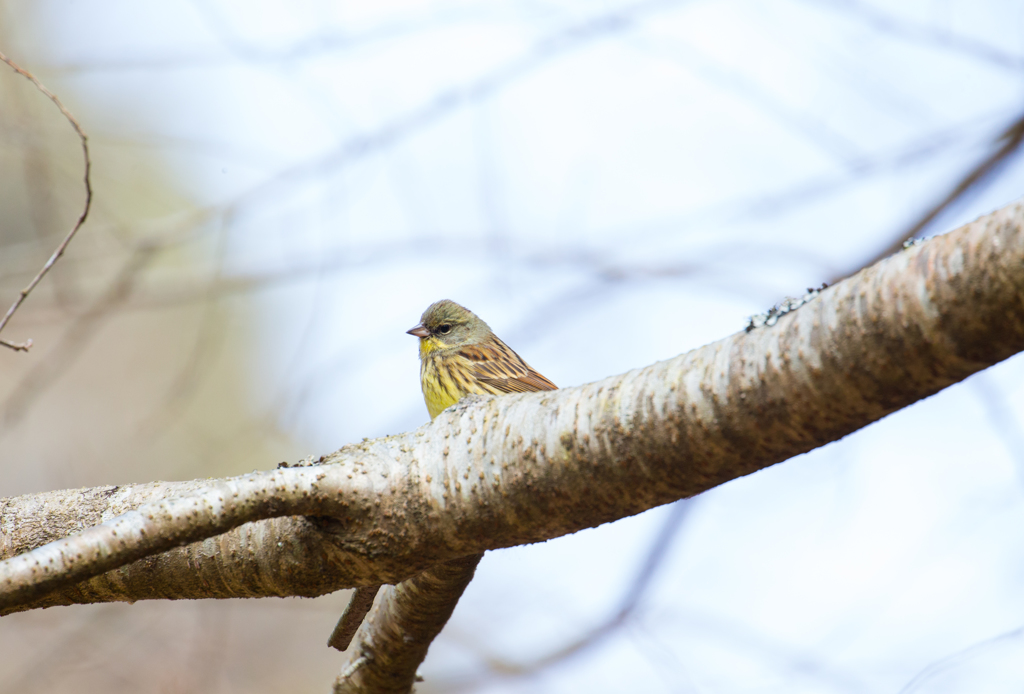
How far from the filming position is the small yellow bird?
4.88 m

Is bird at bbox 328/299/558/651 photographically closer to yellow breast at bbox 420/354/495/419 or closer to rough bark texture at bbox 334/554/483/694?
yellow breast at bbox 420/354/495/419

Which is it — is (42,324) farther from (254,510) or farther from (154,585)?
(254,510)

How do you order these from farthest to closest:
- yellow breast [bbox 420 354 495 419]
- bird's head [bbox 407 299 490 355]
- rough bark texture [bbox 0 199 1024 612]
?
bird's head [bbox 407 299 490 355]
yellow breast [bbox 420 354 495 419]
rough bark texture [bbox 0 199 1024 612]

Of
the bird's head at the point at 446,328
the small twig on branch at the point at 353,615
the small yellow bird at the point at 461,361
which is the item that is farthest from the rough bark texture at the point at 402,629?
the bird's head at the point at 446,328

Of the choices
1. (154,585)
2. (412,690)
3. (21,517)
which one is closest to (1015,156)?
(412,690)

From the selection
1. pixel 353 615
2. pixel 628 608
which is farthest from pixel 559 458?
pixel 628 608

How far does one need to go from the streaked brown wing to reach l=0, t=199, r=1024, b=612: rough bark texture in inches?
105

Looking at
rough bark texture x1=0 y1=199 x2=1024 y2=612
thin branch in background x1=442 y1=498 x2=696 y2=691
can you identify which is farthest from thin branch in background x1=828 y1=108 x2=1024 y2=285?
rough bark texture x1=0 y1=199 x2=1024 y2=612

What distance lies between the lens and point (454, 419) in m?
2.10

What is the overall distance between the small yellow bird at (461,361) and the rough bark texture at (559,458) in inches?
100

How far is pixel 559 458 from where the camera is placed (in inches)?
70.1

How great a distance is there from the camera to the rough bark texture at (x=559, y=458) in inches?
52.7

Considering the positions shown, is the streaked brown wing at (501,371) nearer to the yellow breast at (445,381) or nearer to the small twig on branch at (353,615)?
the yellow breast at (445,381)

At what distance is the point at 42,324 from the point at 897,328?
456 centimetres
